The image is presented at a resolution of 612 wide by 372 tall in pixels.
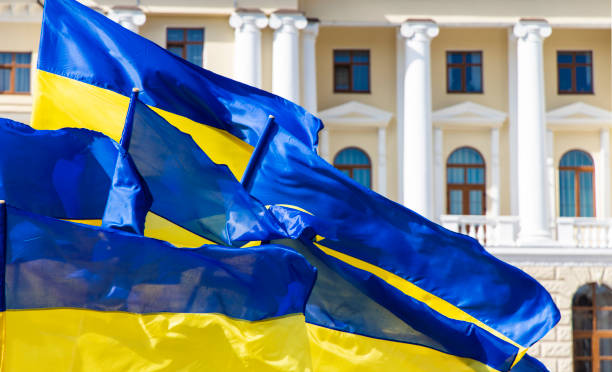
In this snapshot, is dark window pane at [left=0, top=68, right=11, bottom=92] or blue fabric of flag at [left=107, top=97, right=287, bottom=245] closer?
blue fabric of flag at [left=107, top=97, right=287, bottom=245]

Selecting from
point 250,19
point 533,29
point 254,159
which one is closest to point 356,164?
point 250,19

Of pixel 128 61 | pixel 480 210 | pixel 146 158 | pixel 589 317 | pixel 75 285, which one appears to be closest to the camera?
pixel 75 285

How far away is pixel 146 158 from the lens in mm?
9219

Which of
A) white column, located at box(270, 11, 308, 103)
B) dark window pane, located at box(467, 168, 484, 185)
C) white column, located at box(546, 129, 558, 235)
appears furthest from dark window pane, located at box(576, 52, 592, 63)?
white column, located at box(270, 11, 308, 103)

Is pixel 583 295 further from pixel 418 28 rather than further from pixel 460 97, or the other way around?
pixel 418 28

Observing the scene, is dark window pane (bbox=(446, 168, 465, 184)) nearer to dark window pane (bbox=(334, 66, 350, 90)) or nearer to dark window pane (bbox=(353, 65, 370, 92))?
dark window pane (bbox=(353, 65, 370, 92))

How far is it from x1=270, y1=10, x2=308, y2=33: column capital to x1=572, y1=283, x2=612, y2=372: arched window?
32.0ft

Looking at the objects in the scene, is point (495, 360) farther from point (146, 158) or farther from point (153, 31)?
point (153, 31)

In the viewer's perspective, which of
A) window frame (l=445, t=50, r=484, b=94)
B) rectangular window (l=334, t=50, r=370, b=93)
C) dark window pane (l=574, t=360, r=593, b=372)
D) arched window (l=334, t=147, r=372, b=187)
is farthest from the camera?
rectangular window (l=334, t=50, r=370, b=93)

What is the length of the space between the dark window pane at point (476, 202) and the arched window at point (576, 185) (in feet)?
7.11

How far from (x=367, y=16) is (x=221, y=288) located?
21.6m

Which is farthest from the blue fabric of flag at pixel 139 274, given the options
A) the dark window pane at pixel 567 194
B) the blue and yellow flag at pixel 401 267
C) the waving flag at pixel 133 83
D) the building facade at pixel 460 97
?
the dark window pane at pixel 567 194

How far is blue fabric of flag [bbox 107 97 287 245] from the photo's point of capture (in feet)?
30.1

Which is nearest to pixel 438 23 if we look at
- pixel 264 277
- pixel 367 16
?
pixel 367 16
